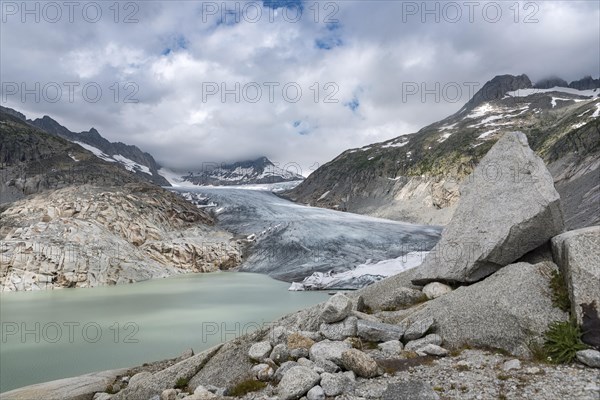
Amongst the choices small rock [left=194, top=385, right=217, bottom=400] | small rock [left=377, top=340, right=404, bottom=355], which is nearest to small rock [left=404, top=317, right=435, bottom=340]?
small rock [left=377, top=340, right=404, bottom=355]

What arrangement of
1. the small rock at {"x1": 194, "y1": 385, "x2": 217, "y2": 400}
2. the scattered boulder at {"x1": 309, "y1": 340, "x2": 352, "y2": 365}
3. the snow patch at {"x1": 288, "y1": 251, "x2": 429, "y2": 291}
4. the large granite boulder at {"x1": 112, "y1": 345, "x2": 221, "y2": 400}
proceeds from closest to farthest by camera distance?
1. the small rock at {"x1": 194, "y1": 385, "x2": 217, "y2": 400}
2. the scattered boulder at {"x1": 309, "y1": 340, "x2": 352, "y2": 365}
3. the large granite boulder at {"x1": 112, "y1": 345, "x2": 221, "y2": 400}
4. the snow patch at {"x1": 288, "y1": 251, "x2": 429, "y2": 291}

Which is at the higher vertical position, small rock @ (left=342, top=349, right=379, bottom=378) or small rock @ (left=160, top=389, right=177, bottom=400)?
small rock @ (left=342, top=349, right=379, bottom=378)

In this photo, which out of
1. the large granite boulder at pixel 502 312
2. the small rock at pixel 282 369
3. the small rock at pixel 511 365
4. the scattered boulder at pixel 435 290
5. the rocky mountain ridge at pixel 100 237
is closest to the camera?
the small rock at pixel 511 365

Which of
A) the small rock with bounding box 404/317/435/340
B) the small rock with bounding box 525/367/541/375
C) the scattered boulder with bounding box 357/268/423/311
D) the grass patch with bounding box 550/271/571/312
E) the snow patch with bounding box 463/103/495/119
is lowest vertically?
the small rock with bounding box 525/367/541/375

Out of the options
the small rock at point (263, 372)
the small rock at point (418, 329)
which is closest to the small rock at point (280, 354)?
the small rock at point (263, 372)

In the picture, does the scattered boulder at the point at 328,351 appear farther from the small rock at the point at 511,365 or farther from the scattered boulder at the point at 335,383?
the small rock at the point at 511,365

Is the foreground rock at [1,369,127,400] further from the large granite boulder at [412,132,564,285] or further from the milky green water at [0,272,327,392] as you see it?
the large granite boulder at [412,132,564,285]
